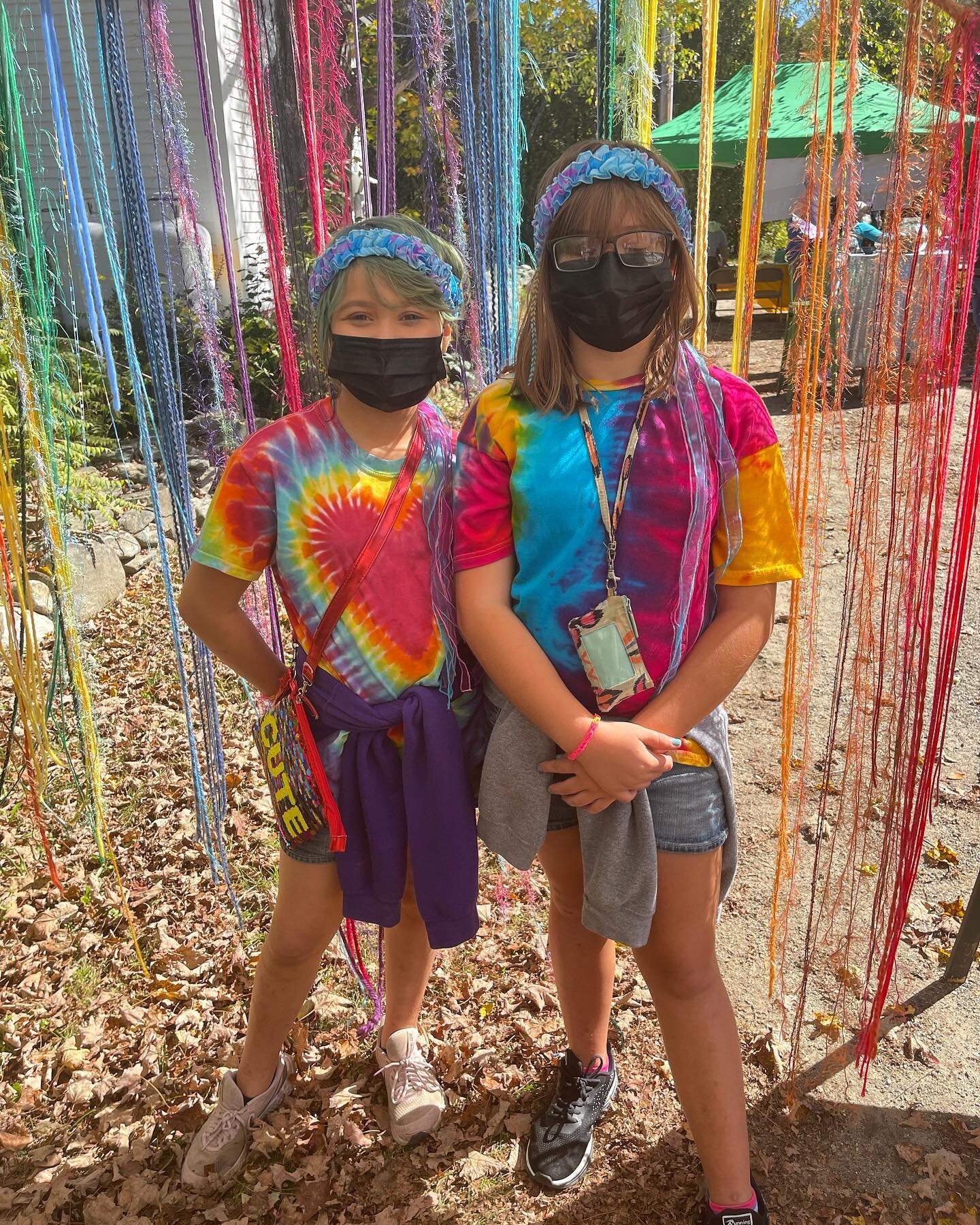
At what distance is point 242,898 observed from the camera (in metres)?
2.95

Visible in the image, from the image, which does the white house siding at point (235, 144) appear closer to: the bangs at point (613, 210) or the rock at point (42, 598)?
the rock at point (42, 598)

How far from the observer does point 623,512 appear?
1502 millimetres

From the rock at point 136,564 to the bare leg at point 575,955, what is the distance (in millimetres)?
4162

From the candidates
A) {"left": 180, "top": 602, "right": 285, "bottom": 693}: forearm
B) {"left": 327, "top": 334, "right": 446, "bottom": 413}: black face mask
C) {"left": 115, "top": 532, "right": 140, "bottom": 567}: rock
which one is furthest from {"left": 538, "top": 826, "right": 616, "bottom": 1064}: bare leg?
{"left": 115, "top": 532, "right": 140, "bottom": 567}: rock

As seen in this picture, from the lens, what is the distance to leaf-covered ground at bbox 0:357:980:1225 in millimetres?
1972

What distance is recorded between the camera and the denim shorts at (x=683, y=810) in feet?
5.18

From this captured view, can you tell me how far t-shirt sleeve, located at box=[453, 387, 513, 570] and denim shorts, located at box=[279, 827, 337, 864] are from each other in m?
0.61

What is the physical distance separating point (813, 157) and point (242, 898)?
259 cm

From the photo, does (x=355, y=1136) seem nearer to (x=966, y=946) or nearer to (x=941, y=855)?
(x=966, y=946)

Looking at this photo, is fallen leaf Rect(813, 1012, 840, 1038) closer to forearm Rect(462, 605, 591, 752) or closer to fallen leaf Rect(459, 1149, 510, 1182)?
fallen leaf Rect(459, 1149, 510, 1182)

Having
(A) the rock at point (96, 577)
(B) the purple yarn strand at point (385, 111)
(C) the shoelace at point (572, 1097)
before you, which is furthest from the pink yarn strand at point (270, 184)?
(A) the rock at point (96, 577)

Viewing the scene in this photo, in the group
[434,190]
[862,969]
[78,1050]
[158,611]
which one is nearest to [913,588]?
[862,969]

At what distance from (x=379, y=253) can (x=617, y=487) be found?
60 cm

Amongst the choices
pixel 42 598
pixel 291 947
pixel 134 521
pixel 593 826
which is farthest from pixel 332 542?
pixel 134 521
